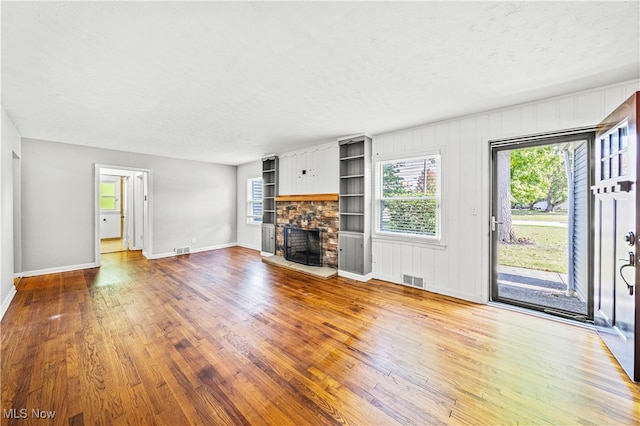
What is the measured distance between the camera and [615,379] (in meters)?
1.85

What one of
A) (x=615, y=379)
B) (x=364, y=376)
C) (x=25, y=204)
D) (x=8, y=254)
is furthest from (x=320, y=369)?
(x=25, y=204)

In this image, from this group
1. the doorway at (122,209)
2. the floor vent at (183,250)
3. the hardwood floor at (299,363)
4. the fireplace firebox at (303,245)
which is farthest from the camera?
the floor vent at (183,250)

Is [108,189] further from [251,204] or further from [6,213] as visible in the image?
[6,213]

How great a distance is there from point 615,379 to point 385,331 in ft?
5.62

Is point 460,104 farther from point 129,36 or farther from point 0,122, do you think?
point 0,122

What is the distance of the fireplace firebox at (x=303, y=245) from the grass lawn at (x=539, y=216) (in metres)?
3.20

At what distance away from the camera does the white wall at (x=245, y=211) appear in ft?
23.0

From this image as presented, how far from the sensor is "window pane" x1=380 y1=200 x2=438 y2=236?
12.4 ft

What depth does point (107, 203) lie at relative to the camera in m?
8.26

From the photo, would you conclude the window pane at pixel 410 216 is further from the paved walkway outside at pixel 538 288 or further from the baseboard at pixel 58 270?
the baseboard at pixel 58 270

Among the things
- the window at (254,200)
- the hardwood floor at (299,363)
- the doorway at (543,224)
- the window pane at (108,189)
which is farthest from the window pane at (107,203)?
the doorway at (543,224)

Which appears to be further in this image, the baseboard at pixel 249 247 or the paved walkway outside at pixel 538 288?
the baseboard at pixel 249 247

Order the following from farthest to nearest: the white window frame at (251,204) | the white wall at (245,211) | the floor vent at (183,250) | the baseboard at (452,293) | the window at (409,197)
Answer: the white window frame at (251,204) → the white wall at (245,211) → the floor vent at (183,250) → the window at (409,197) → the baseboard at (452,293)

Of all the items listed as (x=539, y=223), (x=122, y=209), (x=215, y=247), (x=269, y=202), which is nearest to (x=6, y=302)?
(x=215, y=247)
